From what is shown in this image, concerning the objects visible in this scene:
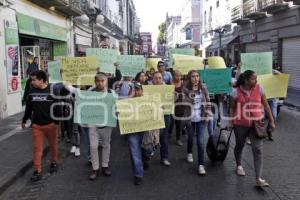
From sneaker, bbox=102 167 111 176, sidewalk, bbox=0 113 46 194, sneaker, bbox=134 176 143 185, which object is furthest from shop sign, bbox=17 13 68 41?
sneaker, bbox=134 176 143 185

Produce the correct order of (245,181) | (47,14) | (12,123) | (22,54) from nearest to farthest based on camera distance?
(245,181) < (12,123) < (22,54) < (47,14)

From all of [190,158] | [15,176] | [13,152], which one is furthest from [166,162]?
[13,152]

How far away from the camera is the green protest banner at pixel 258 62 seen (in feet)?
34.5

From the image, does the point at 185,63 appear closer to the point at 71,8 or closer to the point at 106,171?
the point at 106,171

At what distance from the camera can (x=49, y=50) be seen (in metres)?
20.9

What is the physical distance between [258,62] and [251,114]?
4.42 meters

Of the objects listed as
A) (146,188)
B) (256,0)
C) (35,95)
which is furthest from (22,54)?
(256,0)

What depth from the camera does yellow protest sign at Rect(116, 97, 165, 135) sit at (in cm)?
654

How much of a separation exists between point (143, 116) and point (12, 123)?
21.3ft

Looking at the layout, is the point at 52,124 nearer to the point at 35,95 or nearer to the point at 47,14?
the point at 35,95

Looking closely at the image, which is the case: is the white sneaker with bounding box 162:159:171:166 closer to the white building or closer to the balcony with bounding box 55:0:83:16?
the balcony with bounding box 55:0:83:16

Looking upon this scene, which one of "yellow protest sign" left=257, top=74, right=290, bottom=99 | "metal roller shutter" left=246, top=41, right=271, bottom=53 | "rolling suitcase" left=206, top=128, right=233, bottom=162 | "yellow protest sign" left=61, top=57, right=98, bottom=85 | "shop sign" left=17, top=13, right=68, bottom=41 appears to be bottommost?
"rolling suitcase" left=206, top=128, right=233, bottom=162

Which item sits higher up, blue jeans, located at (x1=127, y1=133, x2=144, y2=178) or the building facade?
the building facade

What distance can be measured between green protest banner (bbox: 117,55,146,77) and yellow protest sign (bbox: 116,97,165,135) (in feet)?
14.0
